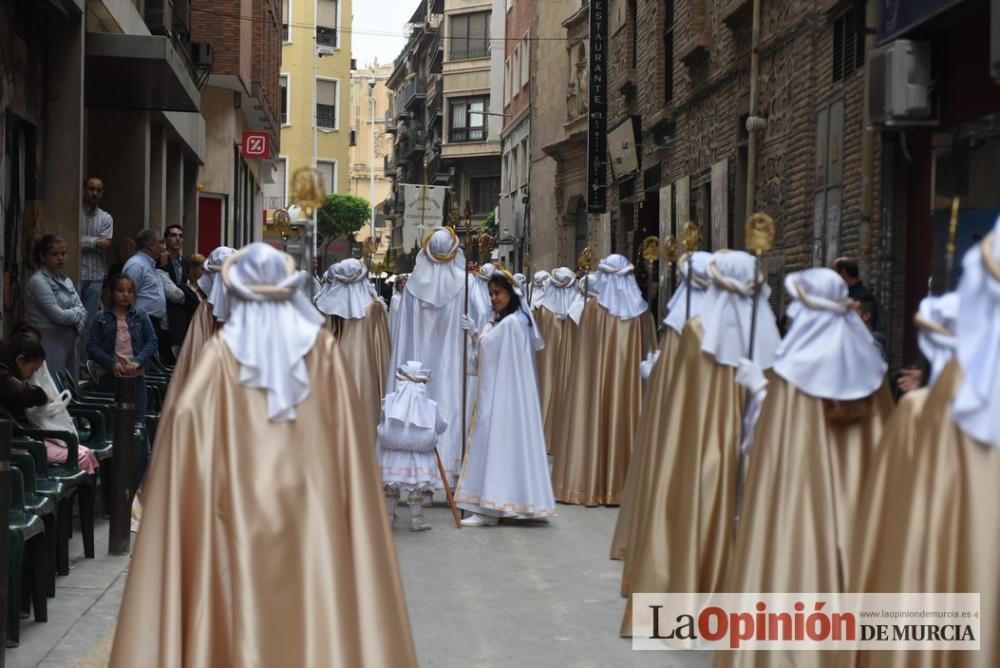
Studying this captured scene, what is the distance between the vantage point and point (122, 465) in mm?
10039

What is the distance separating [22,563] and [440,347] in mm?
6911

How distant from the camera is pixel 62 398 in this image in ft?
32.7

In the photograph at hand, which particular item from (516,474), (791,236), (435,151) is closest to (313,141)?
(435,151)

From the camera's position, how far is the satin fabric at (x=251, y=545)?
5.52m

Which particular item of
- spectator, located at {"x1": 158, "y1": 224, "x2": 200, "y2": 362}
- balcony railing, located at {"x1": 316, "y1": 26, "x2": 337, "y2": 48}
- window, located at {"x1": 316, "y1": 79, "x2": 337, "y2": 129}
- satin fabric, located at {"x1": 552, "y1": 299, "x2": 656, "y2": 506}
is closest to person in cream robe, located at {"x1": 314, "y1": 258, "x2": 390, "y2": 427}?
spectator, located at {"x1": 158, "y1": 224, "x2": 200, "y2": 362}

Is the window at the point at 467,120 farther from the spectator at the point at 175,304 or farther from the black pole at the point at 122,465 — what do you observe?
the black pole at the point at 122,465

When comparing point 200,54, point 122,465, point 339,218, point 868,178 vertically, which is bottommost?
point 122,465

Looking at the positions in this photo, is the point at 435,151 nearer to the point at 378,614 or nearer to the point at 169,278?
the point at 169,278

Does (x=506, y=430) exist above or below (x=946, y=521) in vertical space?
below

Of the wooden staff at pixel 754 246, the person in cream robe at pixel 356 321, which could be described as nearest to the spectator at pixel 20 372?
the wooden staff at pixel 754 246

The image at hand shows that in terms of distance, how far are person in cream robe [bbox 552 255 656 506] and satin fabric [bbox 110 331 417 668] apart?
321 inches

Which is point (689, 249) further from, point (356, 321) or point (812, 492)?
point (356, 321)

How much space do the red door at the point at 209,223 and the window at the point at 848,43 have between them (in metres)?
18.6

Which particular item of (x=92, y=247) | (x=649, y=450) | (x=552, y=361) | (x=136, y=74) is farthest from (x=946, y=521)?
(x=136, y=74)
